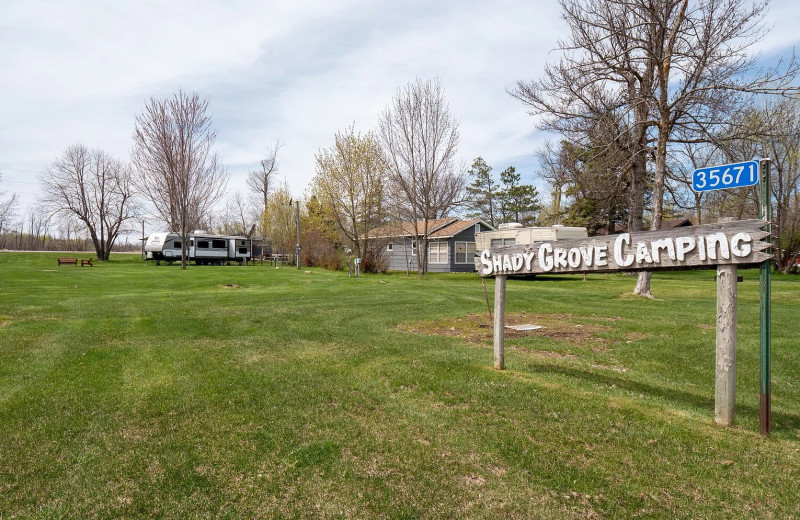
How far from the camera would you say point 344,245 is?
33344 millimetres

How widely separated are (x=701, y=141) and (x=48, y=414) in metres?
16.8

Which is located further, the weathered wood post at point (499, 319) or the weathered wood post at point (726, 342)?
the weathered wood post at point (499, 319)

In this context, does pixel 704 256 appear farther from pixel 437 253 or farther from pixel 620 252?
pixel 437 253

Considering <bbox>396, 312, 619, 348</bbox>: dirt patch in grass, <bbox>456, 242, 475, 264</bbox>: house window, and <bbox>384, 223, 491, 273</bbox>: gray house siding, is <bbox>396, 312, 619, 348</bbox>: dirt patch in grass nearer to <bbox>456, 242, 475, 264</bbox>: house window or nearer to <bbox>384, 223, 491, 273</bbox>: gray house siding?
<bbox>384, 223, 491, 273</bbox>: gray house siding

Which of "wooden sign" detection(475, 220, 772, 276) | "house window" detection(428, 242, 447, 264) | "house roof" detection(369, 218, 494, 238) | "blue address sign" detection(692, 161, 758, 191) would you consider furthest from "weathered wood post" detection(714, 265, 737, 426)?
"house window" detection(428, 242, 447, 264)

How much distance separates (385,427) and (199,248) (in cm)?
3866

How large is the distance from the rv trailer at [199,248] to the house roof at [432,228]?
51.2 feet

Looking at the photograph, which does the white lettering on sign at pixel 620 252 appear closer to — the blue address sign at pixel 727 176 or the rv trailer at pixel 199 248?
the blue address sign at pixel 727 176

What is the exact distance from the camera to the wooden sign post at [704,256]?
3.53m

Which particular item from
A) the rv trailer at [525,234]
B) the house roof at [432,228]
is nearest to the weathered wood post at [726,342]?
the rv trailer at [525,234]

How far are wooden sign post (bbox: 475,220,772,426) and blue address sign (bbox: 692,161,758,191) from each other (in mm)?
310

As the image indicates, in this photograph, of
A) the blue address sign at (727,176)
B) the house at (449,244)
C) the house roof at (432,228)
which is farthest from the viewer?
the house at (449,244)

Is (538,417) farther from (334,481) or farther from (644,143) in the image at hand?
(644,143)

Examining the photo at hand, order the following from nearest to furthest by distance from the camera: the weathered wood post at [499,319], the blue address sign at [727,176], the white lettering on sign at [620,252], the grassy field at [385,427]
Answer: the grassy field at [385,427], the blue address sign at [727,176], the white lettering on sign at [620,252], the weathered wood post at [499,319]
